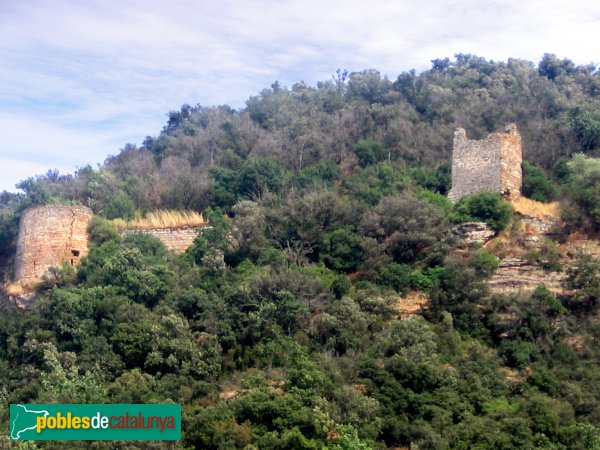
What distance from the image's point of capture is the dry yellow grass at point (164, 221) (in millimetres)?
31000

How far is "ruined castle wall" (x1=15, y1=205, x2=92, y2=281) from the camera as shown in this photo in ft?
94.4

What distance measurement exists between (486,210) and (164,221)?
9493 mm

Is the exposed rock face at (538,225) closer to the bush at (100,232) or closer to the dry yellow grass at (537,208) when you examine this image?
the dry yellow grass at (537,208)

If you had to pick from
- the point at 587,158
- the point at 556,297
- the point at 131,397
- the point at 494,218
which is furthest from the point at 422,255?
the point at 131,397

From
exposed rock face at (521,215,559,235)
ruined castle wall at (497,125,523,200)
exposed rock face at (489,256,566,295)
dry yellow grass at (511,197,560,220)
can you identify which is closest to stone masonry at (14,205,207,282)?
ruined castle wall at (497,125,523,200)

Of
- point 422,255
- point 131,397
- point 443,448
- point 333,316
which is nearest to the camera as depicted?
point 443,448

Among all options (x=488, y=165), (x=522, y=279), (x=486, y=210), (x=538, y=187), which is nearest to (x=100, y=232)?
(x=486, y=210)

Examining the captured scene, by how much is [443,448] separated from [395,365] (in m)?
2.90

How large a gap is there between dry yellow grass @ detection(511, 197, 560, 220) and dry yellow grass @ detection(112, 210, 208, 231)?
894 centimetres

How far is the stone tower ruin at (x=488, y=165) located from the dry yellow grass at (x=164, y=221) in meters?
7.40

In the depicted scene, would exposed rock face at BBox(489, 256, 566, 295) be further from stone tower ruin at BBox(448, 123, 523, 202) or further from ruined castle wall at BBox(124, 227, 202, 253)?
ruined castle wall at BBox(124, 227, 202, 253)

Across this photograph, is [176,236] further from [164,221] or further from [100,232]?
[100,232]

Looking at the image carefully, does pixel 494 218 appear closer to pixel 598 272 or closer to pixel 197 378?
pixel 598 272

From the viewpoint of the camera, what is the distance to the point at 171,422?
66.4 ft
